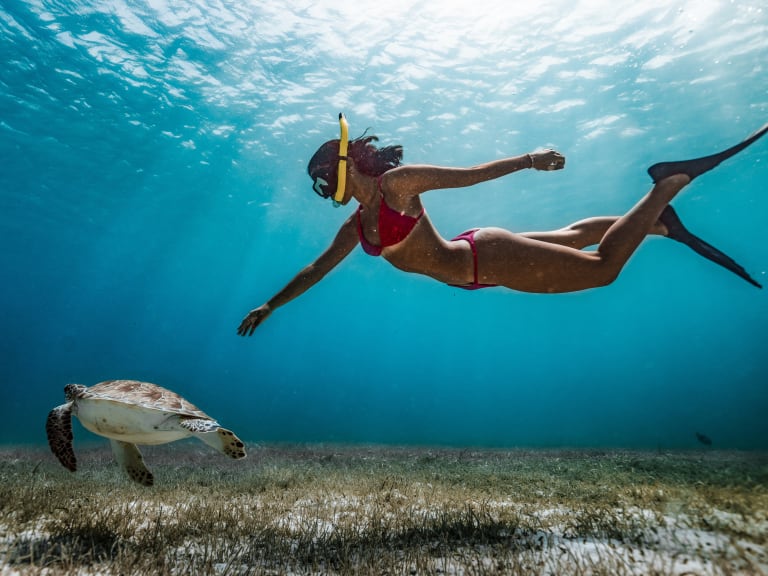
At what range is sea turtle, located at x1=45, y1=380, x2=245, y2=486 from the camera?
11.8ft

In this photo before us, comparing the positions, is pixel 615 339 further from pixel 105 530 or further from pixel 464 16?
pixel 105 530

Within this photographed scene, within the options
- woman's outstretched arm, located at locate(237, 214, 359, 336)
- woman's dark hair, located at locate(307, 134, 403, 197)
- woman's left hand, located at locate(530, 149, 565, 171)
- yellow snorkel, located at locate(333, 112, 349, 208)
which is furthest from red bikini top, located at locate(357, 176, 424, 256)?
woman's left hand, located at locate(530, 149, 565, 171)

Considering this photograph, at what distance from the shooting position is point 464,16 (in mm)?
15125

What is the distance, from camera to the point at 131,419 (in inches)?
147

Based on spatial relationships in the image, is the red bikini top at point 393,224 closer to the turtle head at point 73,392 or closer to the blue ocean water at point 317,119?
the turtle head at point 73,392

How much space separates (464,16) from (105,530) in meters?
18.1

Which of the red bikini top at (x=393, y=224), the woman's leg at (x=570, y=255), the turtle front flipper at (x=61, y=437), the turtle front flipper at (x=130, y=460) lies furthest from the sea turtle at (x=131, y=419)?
the woman's leg at (x=570, y=255)

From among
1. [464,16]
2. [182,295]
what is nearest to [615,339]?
[182,295]

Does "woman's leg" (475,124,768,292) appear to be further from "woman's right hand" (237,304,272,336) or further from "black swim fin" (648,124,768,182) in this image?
"woman's right hand" (237,304,272,336)

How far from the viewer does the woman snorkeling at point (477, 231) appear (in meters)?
3.82

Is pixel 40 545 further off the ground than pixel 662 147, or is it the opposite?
pixel 662 147

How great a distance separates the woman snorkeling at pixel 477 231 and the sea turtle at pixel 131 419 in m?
1.05

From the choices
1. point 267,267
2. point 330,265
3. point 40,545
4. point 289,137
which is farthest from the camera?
point 267,267

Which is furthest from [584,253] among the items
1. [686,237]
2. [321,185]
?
Answer: [321,185]
